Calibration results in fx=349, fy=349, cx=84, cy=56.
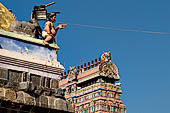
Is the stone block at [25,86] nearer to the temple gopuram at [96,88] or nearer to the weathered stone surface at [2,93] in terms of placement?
the weathered stone surface at [2,93]

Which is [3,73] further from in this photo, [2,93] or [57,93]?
[57,93]

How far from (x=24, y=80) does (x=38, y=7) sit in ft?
11.1

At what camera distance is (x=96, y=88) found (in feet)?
148


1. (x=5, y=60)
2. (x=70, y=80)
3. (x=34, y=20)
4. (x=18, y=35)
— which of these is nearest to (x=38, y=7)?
(x=34, y=20)

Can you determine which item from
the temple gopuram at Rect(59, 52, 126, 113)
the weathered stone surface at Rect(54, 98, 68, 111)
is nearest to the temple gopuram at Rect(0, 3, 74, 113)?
the weathered stone surface at Rect(54, 98, 68, 111)

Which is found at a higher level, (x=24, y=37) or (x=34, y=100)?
(x=24, y=37)

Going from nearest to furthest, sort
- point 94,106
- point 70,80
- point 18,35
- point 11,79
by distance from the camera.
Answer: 1. point 11,79
2. point 18,35
3. point 94,106
4. point 70,80

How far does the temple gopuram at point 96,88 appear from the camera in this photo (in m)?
44.7

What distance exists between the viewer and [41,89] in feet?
40.3

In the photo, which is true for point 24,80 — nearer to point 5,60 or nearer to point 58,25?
point 5,60

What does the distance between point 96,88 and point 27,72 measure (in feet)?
109

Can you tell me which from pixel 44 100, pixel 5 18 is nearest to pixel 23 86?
pixel 44 100

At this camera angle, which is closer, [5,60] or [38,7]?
[5,60]

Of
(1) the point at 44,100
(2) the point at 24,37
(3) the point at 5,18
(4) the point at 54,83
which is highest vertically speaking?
(3) the point at 5,18
